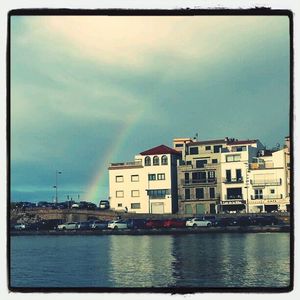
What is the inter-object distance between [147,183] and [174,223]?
0.36 meters

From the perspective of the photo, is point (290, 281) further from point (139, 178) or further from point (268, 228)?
point (139, 178)

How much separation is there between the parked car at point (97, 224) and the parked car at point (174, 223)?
375 mm

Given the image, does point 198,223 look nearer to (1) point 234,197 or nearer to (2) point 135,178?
(1) point 234,197

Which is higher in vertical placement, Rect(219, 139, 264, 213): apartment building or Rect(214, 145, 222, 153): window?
Rect(214, 145, 222, 153): window

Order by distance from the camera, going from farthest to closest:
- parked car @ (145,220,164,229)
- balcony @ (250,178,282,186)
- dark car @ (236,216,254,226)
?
dark car @ (236,216,254,226) → parked car @ (145,220,164,229) → balcony @ (250,178,282,186)

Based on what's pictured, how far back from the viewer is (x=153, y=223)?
421cm

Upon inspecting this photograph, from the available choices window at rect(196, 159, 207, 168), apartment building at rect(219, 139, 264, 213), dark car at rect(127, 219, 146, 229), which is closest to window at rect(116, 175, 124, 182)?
dark car at rect(127, 219, 146, 229)

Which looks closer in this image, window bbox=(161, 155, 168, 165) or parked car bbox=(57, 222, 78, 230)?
window bbox=(161, 155, 168, 165)

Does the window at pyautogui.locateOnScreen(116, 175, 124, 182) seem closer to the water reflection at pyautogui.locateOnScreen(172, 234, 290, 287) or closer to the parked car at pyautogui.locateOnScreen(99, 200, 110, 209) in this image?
the parked car at pyautogui.locateOnScreen(99, 200, 110, 209)

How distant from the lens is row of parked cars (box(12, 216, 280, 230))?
418cm

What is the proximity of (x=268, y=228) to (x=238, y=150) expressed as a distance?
499 mm

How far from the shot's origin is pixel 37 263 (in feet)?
13.4

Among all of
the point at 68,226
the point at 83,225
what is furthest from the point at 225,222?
the point at 68,226

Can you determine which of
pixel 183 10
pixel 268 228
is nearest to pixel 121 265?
pixel 268 228
